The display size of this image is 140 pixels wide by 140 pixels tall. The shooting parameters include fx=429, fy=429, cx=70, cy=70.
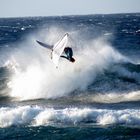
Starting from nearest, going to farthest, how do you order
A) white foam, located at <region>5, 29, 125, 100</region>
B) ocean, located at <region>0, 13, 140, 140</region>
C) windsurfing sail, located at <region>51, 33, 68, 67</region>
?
ocean, located at <region>0, 13, 140, 140</region> → windsurfing sail, located at <region>51, 33, 68, 67</region> → white foam, located at <region>5, 29, 125, 100</region>

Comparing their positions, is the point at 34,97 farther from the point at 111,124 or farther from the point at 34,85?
the point at 111,124

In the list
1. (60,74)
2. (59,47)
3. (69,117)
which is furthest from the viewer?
(60,74)

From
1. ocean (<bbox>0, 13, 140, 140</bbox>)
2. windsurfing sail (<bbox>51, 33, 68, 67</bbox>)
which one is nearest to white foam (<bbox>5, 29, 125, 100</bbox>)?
ocean (<bbox>0, 13, 140, 140</bbox>)

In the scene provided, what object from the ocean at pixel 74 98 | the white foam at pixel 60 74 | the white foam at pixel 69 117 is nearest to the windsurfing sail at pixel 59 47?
the ocean at pixel 74 98

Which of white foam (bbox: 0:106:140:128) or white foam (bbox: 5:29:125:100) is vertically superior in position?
white foam (bbox: 5:29:125:100)

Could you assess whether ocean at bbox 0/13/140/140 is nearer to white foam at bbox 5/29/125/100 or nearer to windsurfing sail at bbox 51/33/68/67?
white foam at bbox 5/29/125/100

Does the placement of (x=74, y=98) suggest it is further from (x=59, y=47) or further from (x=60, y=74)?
(x=60, y=74)

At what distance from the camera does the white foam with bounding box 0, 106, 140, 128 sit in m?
20.6

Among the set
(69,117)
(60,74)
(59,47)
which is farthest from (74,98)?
(69,117)

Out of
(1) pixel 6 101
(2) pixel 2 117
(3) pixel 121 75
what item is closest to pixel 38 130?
(2) pixel 2 117

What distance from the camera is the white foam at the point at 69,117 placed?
2058cm

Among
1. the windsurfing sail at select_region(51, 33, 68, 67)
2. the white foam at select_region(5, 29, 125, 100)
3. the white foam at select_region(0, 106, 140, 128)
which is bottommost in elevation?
the white foam at select_region(0, 106, 140, 128)

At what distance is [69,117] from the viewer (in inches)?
841

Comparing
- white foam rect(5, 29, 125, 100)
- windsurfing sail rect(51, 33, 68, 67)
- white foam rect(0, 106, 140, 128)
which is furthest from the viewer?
white foam rect(5, 29, 125, 100)
